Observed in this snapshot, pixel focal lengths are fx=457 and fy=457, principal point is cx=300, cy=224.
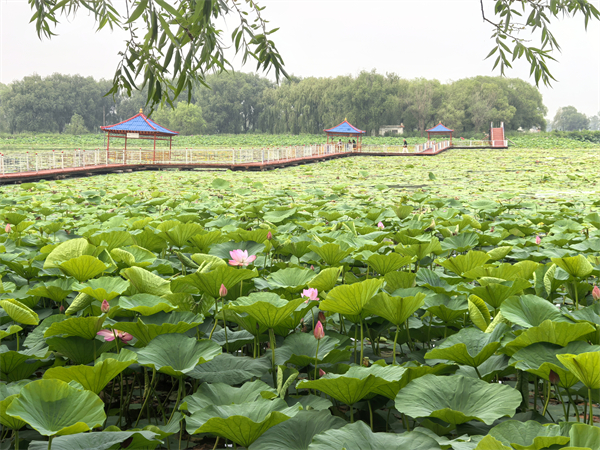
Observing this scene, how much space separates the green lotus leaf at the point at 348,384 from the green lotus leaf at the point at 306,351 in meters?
0.18

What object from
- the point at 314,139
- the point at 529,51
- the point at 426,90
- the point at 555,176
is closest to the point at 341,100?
the point at 314,139

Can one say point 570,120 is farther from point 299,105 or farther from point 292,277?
point 292,277

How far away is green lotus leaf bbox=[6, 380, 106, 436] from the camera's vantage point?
0.80 m

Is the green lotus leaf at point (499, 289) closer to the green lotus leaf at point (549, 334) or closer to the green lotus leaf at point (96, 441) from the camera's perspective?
the green lotus leaf at point (549, 334)

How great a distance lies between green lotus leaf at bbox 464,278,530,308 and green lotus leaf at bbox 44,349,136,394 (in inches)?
39.6

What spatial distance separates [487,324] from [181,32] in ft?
7.88

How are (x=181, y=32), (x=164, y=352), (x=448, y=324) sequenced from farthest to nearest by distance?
(x=181, y=32)
(x=448, y=324)
(x=164, y=352)

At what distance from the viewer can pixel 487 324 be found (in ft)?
4.00

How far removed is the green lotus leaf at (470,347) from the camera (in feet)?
3.29

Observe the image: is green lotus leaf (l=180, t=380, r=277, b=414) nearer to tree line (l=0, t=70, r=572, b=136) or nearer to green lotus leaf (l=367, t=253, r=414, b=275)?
green lotus leaf (l=367, t=253, r=414, b=275)

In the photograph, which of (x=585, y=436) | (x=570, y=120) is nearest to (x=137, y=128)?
(x=585, y=436)

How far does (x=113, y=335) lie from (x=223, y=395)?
1.27 feet

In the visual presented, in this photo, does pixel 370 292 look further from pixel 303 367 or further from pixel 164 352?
pixel 164 352

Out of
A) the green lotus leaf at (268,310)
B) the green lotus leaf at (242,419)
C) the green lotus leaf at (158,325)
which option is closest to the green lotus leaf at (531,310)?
the green lotus leaf at (268,310)
